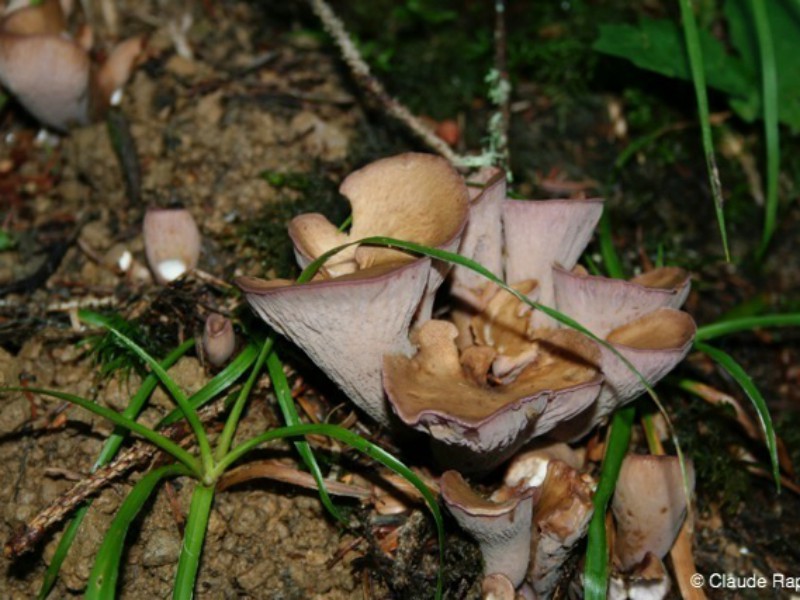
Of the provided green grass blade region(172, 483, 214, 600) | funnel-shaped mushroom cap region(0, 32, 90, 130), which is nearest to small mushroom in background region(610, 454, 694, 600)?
green grass blade region(172, 483, 214, 600)

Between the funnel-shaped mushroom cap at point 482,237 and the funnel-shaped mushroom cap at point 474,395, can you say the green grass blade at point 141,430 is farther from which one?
the funnel-shaped mushroom cap at point 482,237

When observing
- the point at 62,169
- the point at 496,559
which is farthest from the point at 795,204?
the point at 62,169

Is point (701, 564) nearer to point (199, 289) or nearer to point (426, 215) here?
point (426, 215)

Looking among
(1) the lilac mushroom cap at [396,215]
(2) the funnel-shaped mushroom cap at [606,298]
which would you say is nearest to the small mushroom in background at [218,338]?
(1) the lilac mushroom cap at [396,215]

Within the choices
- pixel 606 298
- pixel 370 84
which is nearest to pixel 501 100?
pixel 370 84

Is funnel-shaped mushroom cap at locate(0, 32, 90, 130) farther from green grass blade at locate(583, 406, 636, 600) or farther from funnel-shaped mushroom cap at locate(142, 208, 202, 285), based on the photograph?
green grass blade at locate(583, 406, 636, 600)

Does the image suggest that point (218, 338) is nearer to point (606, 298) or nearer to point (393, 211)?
point (393, 211)
